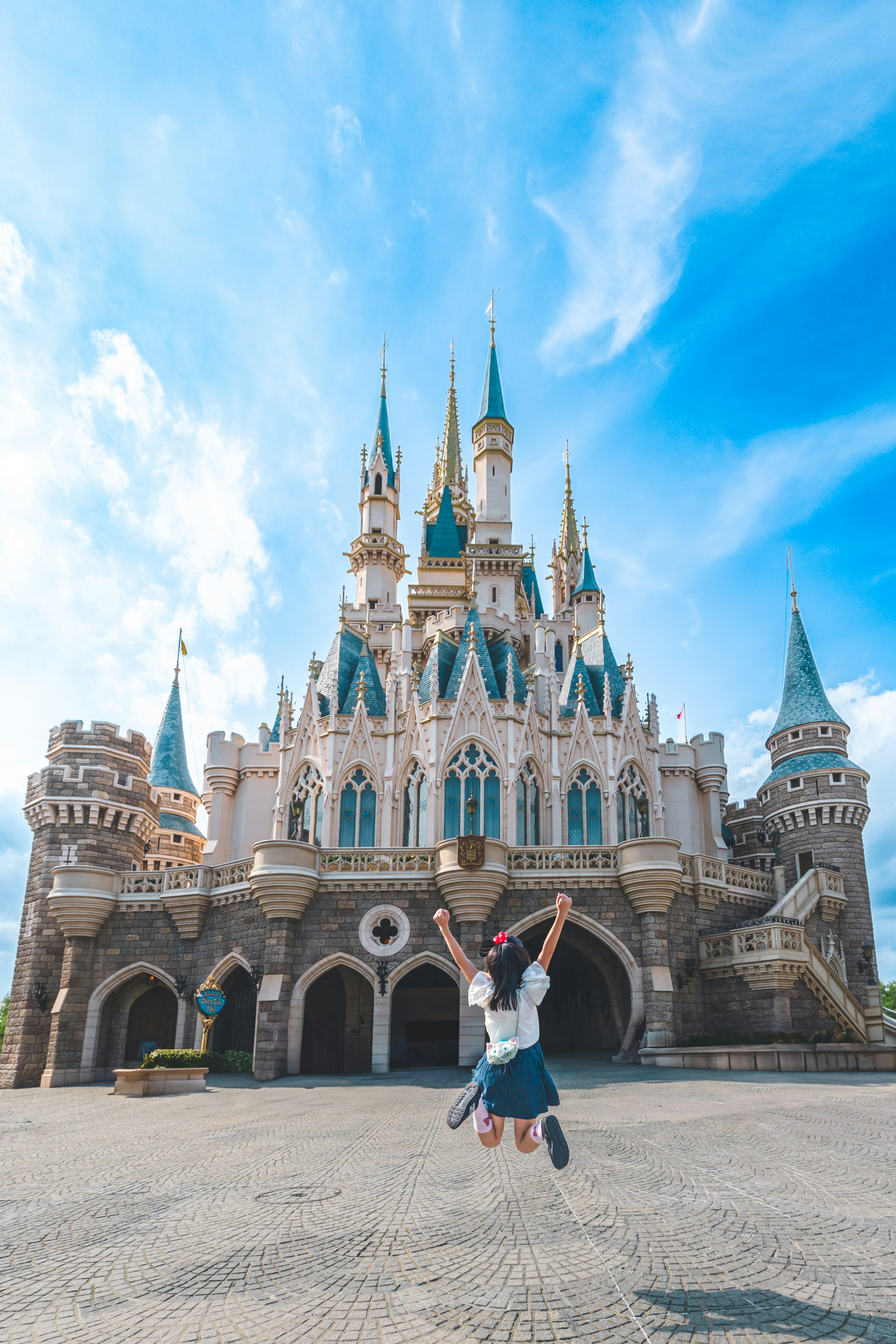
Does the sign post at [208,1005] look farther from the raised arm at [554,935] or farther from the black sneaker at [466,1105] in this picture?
the raised arm at [554,935]

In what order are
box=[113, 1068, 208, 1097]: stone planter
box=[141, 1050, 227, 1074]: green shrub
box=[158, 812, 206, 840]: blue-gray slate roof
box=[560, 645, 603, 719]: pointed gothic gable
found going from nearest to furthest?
box=[113, 1068, 208, 1097]: stone planter
box=[141, 1050, 227, 1074]: green shrub
box=[560, 645, 603, 719]: pointed gothic gable
box=[158, 812, 206, 840]: blue-gray slate roof

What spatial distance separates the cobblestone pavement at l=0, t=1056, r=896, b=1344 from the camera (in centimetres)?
457

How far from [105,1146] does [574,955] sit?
64.5 ft

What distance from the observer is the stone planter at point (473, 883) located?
942 inches

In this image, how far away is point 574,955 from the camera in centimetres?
2895

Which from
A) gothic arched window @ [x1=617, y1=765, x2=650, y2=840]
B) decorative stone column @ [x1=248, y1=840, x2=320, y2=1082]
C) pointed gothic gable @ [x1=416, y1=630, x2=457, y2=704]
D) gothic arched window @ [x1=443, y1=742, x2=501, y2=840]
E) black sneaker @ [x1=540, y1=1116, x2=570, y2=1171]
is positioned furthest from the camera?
gothic arched window @ [x1=617, y1=765, x2=650, y2=840]

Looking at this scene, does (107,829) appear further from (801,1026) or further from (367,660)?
(801,1026)

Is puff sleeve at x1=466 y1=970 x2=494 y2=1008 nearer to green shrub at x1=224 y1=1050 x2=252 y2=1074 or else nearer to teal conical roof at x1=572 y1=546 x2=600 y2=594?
green shrub at x1=224 y1=1050 x2=252 y2=1074

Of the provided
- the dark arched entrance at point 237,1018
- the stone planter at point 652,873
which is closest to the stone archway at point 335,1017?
the dark arched entrance at point 237,1018

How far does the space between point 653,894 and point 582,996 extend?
7.30 metres

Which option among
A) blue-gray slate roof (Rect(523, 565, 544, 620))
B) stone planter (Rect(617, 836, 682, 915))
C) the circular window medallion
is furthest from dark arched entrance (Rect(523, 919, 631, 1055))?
blue-gray slate roof (Rect(523, 565, 544, 620))

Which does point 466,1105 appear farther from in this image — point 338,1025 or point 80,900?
point 80,900

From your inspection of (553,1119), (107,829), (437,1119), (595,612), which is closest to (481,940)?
(437,1119)

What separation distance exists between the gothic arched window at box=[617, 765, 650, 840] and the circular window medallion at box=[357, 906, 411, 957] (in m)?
11.0
